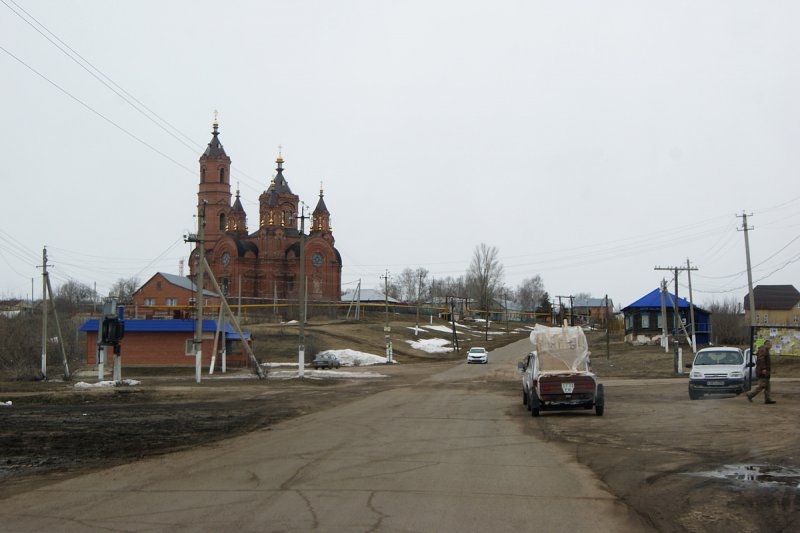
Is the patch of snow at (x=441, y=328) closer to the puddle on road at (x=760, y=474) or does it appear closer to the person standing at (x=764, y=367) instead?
the person standing at (x=764, y=367)

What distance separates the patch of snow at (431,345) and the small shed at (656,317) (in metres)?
20.6

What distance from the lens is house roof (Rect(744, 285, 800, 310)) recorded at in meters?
114

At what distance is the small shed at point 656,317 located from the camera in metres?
80.3

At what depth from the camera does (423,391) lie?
3438 centimetres

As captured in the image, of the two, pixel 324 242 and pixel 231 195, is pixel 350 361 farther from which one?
pixel 231 195

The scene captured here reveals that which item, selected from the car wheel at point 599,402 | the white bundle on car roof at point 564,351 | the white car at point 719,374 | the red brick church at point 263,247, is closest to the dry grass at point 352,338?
the red brick church at point 263,247

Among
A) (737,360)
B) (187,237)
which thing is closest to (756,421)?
(737,360)

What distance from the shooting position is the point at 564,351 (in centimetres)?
2178

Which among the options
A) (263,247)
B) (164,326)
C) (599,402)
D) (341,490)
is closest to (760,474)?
(341,490)

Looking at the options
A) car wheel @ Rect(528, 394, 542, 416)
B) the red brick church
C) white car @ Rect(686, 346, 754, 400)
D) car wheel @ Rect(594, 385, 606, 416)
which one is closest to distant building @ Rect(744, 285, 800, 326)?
the red brick church

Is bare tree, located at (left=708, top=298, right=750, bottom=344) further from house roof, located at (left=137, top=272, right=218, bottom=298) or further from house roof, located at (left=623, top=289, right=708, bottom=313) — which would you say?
house roof, located at (left=137, top=272, right=218, bottom=298)

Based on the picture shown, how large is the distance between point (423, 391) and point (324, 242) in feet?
228

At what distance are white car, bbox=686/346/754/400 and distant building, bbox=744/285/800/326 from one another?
92.1 metres

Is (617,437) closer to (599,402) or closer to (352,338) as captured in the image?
(599,402)
